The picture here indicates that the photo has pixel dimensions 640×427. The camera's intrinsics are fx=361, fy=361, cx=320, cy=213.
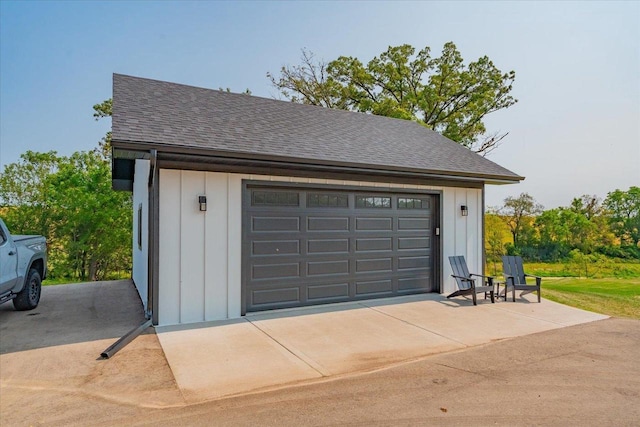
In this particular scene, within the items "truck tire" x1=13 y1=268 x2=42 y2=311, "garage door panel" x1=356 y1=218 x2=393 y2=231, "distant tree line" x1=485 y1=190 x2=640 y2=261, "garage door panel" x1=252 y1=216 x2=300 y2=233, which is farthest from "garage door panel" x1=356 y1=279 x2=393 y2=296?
"distant tree line" x1=485 y1=190 x2=640 y2=261

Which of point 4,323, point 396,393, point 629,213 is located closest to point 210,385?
point 396,393

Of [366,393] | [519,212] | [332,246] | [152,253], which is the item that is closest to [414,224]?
[332,246]

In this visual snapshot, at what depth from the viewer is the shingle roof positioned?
5730mm

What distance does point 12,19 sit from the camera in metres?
10.9

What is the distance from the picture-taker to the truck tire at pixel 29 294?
6500mm

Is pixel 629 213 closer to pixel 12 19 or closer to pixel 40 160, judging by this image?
pixel 12 19

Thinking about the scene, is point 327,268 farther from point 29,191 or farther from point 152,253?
point 29,191

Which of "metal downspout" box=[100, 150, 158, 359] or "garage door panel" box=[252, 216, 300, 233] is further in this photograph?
"garage door panel" box=[252, 216, 300, 233]

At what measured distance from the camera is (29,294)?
6625 millimetres

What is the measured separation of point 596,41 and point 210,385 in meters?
12.0

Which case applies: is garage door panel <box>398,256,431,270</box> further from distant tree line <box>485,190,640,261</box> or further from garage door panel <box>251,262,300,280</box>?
distant tree line <box>485,190,640,261</box>

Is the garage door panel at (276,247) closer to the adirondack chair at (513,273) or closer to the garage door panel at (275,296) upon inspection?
the garage door panel at (275,296)

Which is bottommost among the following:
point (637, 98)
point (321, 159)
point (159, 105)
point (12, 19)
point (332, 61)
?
point (321, 159)

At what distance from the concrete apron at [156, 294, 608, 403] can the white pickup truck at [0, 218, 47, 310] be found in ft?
9.14
